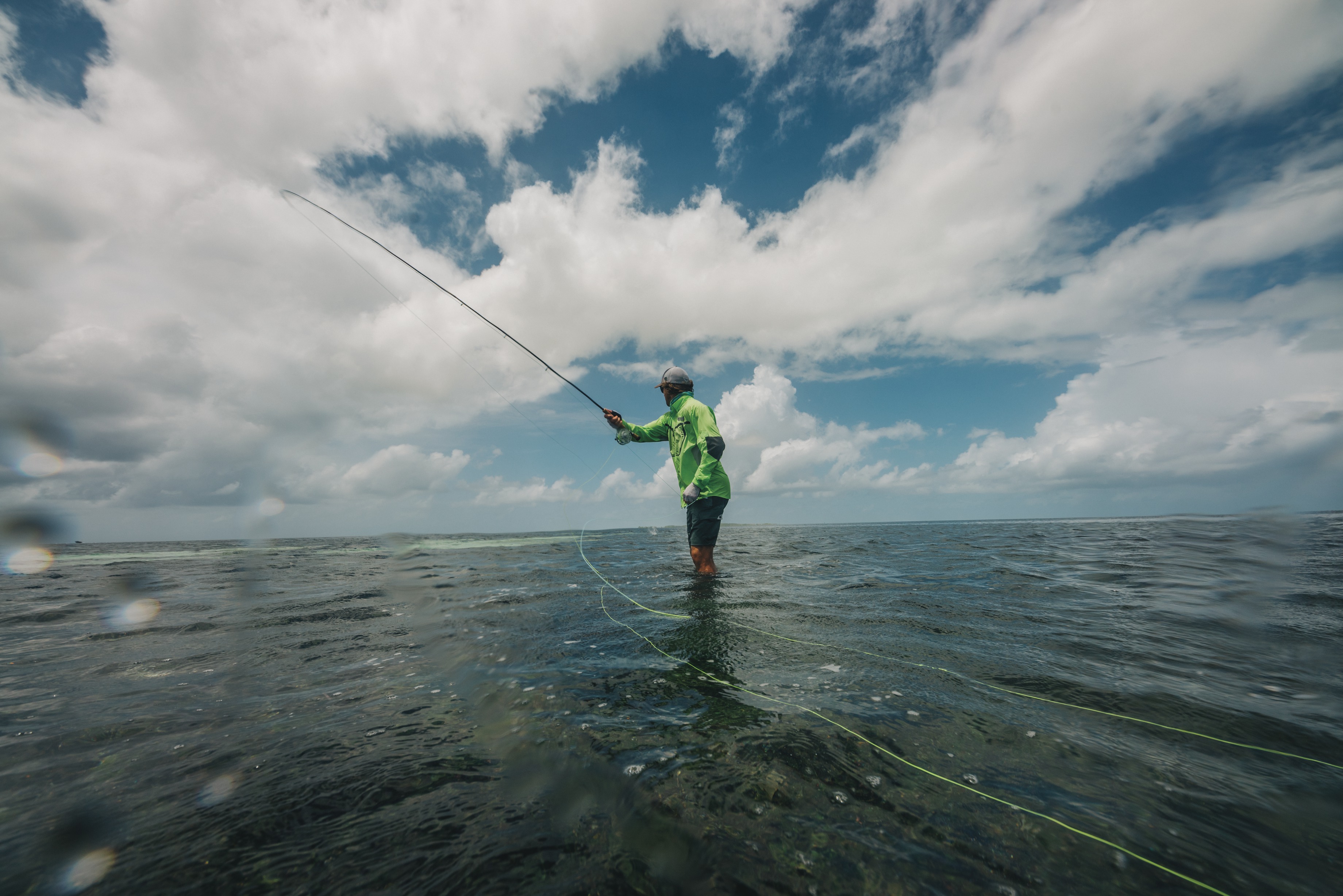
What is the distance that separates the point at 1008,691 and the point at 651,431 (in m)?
7.01

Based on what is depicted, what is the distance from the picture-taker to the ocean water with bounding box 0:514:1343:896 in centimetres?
191

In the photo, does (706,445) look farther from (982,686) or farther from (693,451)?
(982,686)

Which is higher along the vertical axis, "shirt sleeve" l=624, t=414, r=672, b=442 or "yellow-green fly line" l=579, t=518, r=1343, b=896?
"shirt sleeve" l=624, t=414, r=672, b=442

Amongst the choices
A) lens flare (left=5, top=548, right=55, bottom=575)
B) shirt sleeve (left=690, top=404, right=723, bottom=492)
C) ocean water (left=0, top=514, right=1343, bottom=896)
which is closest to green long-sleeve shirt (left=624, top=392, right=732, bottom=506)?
shirt sleeve (left=690, top=404, right=723, bottom=492)

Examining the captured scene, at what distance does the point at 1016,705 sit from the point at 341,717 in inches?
188

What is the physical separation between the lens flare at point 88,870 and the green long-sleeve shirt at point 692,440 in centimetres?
724

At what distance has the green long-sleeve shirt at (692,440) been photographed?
8499mm

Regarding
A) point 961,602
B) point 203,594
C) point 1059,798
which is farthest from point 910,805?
point 203,594

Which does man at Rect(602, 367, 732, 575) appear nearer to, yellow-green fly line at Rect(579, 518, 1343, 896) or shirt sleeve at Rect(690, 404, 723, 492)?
shirt sleeve at Rect(690, 404, 723, 492)

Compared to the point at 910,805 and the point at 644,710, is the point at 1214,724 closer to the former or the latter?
the point at 910,805

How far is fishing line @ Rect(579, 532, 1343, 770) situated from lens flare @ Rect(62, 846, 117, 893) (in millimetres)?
4606

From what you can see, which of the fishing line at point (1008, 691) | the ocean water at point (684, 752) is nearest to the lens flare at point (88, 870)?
the ocean water at point (684, 752)

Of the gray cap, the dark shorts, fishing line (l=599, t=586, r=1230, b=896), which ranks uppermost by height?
the gray cap

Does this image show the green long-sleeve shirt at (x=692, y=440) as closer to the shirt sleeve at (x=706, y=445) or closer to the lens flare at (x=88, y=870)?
the shirt sleeve at (x=706, y=445)
